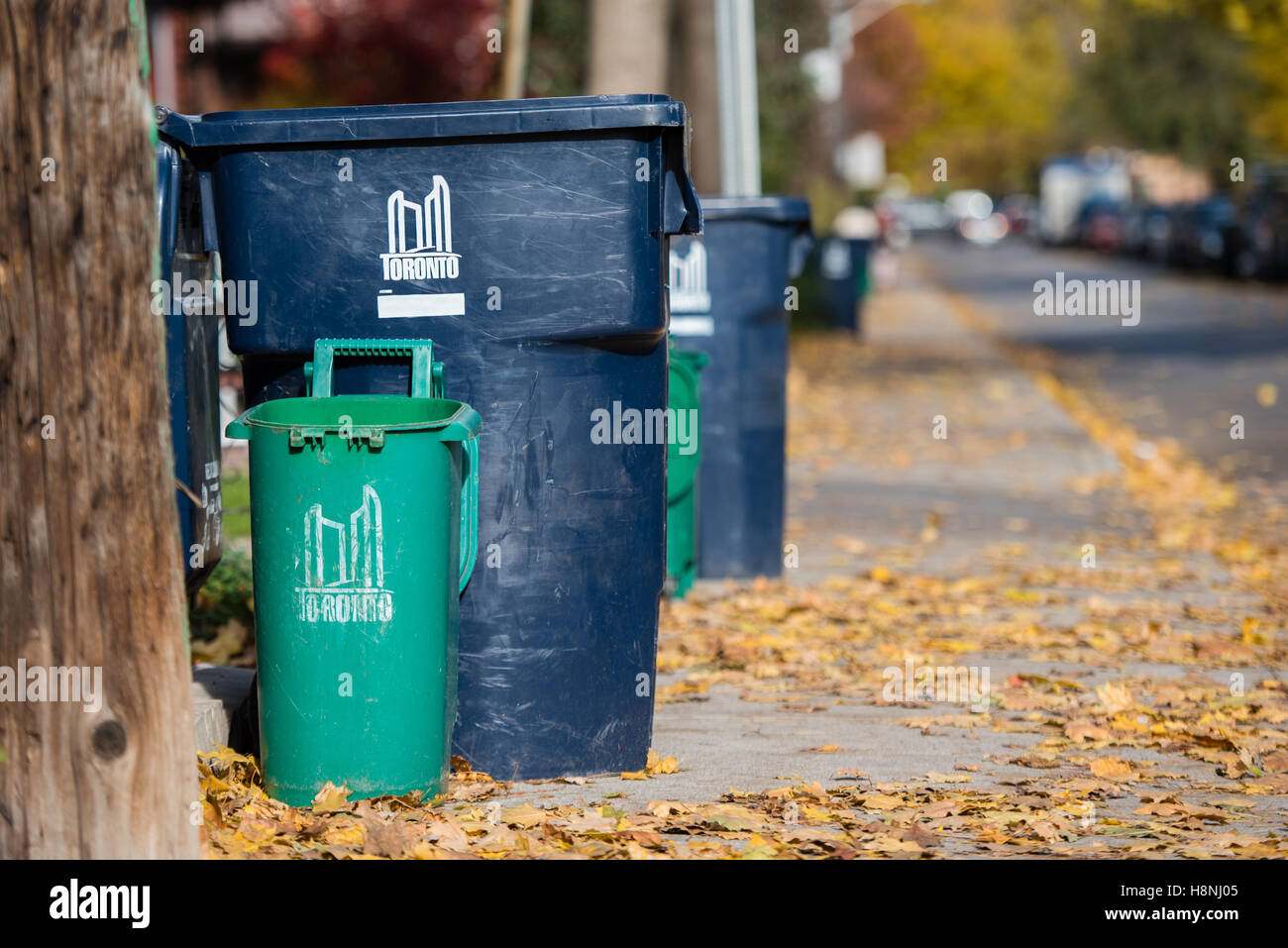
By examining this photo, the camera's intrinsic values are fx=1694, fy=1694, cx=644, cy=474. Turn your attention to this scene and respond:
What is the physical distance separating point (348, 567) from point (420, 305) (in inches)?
29.4

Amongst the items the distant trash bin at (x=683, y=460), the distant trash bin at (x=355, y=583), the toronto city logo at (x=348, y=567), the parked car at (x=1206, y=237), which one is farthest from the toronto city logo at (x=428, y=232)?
the parked car at (x=1206, y=237)

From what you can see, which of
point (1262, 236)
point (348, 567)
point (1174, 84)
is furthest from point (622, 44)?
point (1174, 84)

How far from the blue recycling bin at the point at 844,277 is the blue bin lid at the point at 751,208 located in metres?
16.8

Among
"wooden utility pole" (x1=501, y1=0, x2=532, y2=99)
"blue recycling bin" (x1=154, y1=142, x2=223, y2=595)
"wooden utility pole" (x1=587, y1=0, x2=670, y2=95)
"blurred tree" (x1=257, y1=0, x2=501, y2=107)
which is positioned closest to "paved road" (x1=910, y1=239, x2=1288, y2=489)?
"wooden utility pole" (x1=587, y1=0, x2=670, y2=95)

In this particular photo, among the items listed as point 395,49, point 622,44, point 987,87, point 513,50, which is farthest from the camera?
point 987,87

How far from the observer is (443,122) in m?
4.36

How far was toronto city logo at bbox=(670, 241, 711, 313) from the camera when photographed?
7.41 metres

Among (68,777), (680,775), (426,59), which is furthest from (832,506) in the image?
(426,59)

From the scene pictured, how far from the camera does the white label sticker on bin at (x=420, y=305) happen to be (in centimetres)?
442

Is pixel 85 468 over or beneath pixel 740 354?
beneath

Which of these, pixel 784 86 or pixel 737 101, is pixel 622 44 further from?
pixel 784 86

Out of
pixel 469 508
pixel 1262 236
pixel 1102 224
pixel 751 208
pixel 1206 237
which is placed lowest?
pixel 469 508

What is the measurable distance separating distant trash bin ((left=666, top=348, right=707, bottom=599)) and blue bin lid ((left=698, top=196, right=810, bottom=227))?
610 millimetres

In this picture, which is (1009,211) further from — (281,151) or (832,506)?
(281,151)
